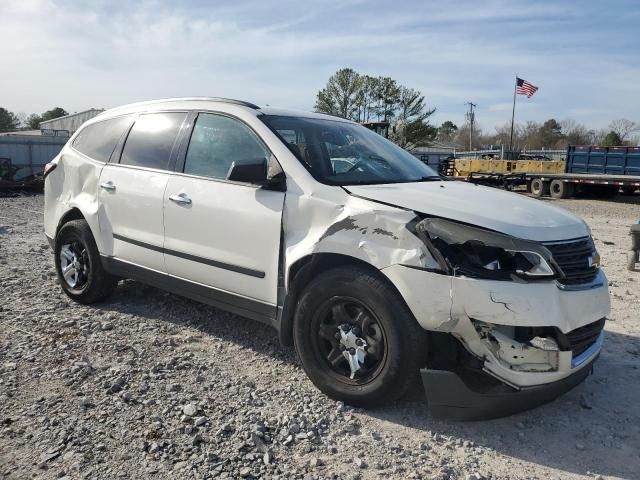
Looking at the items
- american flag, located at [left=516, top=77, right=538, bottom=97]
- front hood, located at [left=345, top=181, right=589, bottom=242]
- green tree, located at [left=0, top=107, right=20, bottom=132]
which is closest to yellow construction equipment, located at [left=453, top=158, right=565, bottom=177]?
american flag, located at [left=516, top=77, right=538, bottom=97]

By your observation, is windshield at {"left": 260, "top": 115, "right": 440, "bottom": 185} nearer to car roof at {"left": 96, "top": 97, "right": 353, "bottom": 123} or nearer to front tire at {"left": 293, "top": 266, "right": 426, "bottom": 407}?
car roof at {"left": 96, "top": 97, "right": 353, "bottom": 123}

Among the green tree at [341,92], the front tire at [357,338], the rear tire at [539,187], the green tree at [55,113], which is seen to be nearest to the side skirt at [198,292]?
the front tire at [357,338]

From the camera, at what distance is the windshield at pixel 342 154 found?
3.67 m

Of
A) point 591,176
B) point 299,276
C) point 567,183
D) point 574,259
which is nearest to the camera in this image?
point 574,259

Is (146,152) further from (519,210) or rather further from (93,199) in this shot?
(519,210)

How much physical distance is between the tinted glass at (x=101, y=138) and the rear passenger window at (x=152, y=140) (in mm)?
209

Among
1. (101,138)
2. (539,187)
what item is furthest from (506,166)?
(101,138)

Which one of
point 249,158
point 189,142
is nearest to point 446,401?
point 249,158

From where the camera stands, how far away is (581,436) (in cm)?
311

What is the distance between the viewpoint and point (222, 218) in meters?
3.80

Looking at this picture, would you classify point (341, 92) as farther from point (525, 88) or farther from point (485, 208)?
point (485, 208)

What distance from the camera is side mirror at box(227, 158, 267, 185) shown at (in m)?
3.49

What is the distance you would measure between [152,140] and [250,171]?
1460 millimetres

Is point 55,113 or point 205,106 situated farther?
point 55,113
